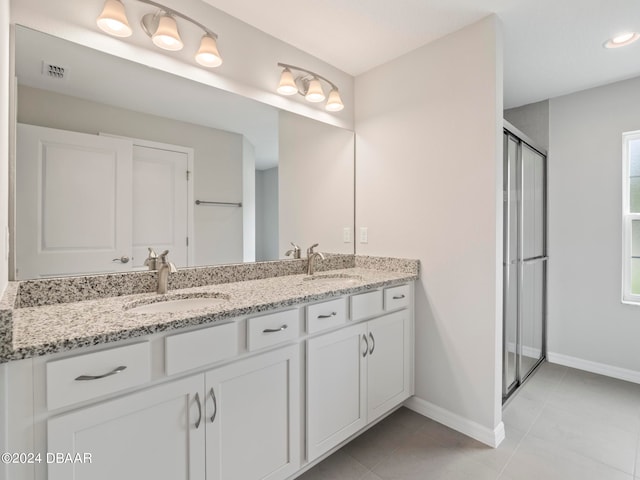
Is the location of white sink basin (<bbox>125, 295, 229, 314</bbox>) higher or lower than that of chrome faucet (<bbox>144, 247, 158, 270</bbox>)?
lower

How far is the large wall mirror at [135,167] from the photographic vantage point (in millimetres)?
1328

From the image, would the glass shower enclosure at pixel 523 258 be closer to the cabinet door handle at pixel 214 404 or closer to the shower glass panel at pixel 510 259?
the shower glass panel at pixel 510 259

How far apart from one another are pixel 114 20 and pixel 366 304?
1771 millimetres

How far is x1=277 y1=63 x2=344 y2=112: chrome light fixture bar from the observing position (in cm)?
204

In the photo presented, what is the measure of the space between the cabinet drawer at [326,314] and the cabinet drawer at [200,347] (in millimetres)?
398

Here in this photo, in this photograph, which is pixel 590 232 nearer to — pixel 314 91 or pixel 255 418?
pixel 314 91

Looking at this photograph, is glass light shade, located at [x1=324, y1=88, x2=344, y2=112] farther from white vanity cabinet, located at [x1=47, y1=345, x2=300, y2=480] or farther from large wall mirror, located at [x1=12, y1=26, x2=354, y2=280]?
white vanity cabinet, located at [x1=47, y1=345, x2=300, y2=480]

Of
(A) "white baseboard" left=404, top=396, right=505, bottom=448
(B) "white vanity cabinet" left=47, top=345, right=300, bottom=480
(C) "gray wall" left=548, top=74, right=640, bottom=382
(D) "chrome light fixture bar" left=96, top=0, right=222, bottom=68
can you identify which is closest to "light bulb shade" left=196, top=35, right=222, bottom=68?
(D) "chrome light fixture bar" left=96, top=0, right=222, bottom=68

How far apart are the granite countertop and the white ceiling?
1543mm

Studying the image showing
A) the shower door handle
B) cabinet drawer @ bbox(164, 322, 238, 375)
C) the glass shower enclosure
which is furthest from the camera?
the shower door handle

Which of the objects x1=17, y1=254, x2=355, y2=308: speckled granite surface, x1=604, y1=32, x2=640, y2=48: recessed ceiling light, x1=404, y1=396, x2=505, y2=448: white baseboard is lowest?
x1=404, y1=396, x2=505, y2=448: white baseboard

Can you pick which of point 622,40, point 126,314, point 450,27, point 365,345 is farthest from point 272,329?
point 622,40

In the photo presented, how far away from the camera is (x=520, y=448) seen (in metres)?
1.83

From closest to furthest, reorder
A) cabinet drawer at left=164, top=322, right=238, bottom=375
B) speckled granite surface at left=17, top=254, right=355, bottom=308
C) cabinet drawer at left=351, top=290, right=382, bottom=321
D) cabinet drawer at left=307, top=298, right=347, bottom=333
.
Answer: cabinet drawer at left=164, top=322, right=238, bottom=375 → speckled granite surface at left=17, top=254, right=355, bottom=308 → cabinet drawer at left=307, top=298, right=347, bottom=333 → cabinet drawer at left=351, top=290, right=382, bottom=321
